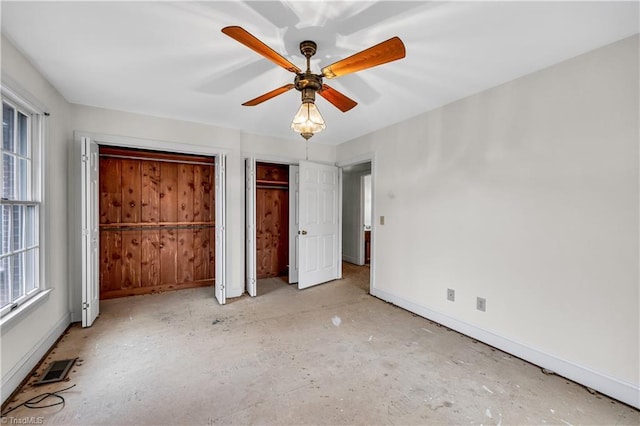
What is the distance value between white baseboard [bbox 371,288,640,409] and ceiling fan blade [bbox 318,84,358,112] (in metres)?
2.41

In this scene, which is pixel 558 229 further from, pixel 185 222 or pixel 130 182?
pixel 130 182

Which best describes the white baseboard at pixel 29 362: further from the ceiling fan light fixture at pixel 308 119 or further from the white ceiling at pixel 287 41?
the ceiling fan light fixture at pixel 308 119

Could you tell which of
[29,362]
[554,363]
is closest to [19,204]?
[29,362]

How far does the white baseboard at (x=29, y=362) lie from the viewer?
1793 mm

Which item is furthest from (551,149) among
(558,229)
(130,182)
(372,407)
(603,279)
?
(130,182)

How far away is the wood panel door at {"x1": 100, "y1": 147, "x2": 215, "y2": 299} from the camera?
12.3 feet

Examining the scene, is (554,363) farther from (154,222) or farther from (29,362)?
(154,222)

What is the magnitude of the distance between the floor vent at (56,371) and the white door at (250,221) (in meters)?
1.95

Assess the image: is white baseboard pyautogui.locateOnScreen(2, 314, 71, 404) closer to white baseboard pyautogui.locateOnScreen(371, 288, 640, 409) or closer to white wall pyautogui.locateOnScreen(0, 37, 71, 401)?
white wall pyautogui.locateOnScreen(0, 37, 71, 401)

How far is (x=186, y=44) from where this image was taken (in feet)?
6.15

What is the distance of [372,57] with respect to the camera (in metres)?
1.49

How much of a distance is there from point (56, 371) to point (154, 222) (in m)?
2.28

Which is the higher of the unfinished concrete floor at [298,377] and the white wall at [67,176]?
the white wall at [67,176]

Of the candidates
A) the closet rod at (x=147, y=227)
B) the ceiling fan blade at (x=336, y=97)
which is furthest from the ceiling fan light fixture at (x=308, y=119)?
the closet rod at (x=147, y=227)
